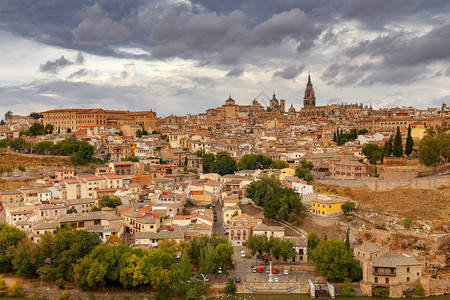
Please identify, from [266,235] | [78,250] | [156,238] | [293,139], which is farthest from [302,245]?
[293,139]

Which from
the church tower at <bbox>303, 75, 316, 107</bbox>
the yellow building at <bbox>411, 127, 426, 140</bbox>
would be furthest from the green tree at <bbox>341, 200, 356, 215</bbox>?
the church tower at <bbox>303, 75, 316, 107</bbox>

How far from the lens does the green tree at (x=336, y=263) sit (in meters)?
18.5

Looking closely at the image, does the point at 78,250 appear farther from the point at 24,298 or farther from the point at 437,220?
the point at 437,220

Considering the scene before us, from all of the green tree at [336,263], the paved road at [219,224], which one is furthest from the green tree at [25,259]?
the green tree at [336,263]

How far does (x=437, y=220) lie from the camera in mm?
22406

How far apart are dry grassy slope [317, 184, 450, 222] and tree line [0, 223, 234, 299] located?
32.2ft

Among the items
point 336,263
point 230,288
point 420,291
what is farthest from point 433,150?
point 230,288

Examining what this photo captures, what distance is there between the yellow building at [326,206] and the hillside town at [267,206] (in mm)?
58

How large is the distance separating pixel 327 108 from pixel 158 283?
2537 inches

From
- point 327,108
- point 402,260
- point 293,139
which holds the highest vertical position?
point 327,108

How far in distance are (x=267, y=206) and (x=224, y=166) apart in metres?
11.6

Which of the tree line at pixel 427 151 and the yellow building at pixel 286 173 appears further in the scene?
the yellow building at pixel 286 173

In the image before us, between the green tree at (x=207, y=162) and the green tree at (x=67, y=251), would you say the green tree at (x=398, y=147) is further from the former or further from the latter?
the green tree at (x=67, y=251)

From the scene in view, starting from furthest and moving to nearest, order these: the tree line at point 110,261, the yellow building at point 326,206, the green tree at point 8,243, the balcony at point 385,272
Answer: the yellow building at point 326,206, the green tree at point 8,243, the balcony at point 385,272, the tree line at point 110,261
